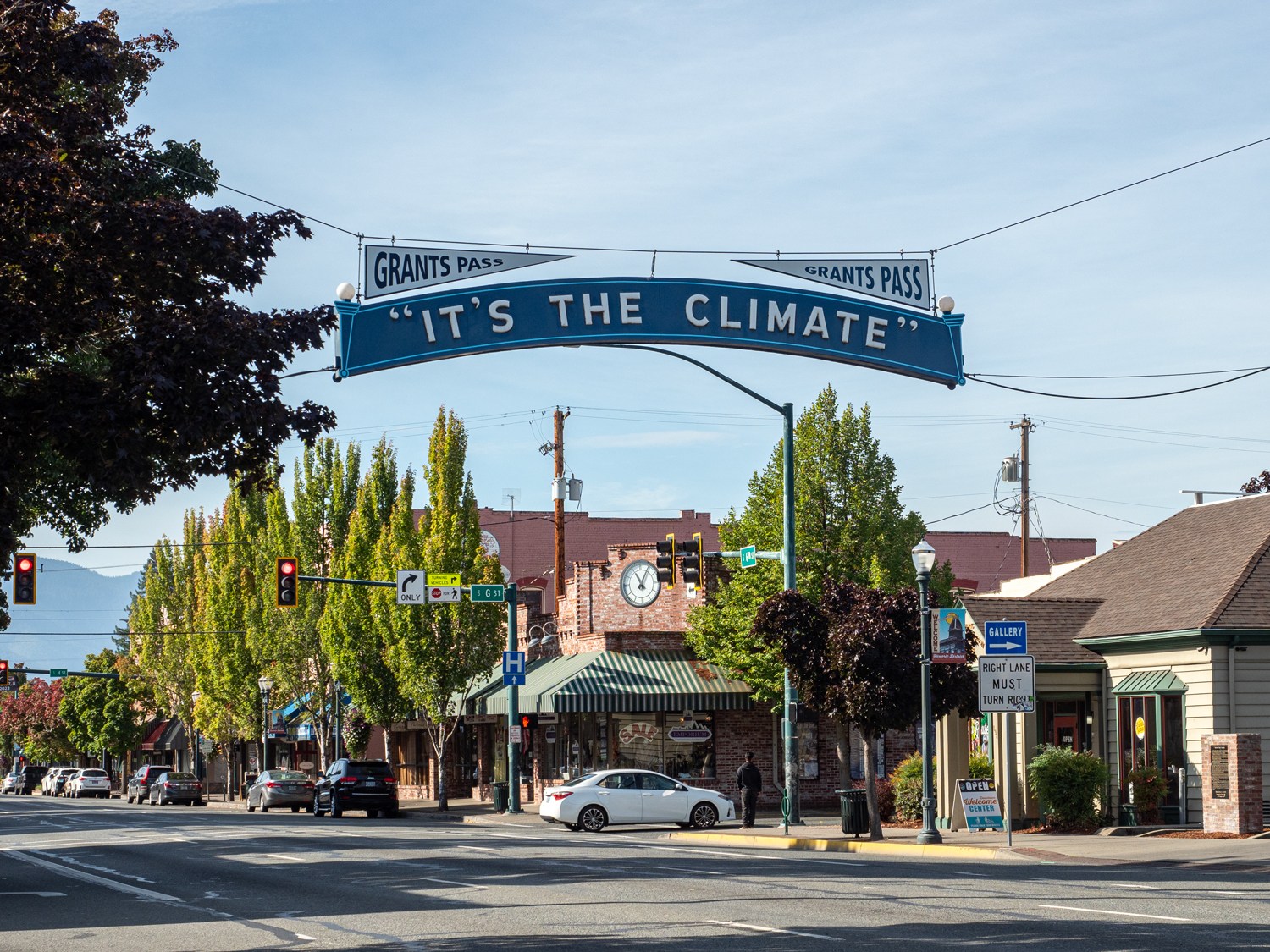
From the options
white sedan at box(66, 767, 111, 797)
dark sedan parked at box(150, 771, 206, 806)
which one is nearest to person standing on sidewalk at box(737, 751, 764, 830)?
dark sedan parked at box(150, 771, 206, 806)

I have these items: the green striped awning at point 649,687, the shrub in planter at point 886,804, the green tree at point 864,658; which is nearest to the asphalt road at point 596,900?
the green tree at point 864,658

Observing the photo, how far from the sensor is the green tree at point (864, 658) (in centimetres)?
2664

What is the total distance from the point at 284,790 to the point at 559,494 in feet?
42.6

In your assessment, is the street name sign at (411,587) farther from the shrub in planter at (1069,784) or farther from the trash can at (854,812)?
the shrub in planter at (1069,784)

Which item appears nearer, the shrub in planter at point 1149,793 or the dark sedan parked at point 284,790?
the shrub in planter at point 1149,793

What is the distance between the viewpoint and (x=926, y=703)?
2566 centimetres

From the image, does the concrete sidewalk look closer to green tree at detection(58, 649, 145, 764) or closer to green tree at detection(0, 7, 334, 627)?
green tree at detection(0, 7, 334, 627)

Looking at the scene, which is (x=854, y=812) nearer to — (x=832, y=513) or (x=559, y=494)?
(x=832, y=513)

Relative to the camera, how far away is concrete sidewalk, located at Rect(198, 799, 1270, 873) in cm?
2288

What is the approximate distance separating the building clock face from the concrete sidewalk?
34.4 ft

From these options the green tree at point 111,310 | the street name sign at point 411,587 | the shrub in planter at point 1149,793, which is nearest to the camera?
the green tree at point 111,310

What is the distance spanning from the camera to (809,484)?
124 feet

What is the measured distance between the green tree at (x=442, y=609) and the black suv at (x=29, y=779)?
51.2 meters

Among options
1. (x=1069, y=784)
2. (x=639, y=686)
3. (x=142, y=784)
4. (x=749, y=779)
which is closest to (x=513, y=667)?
(x=639, y=686)
